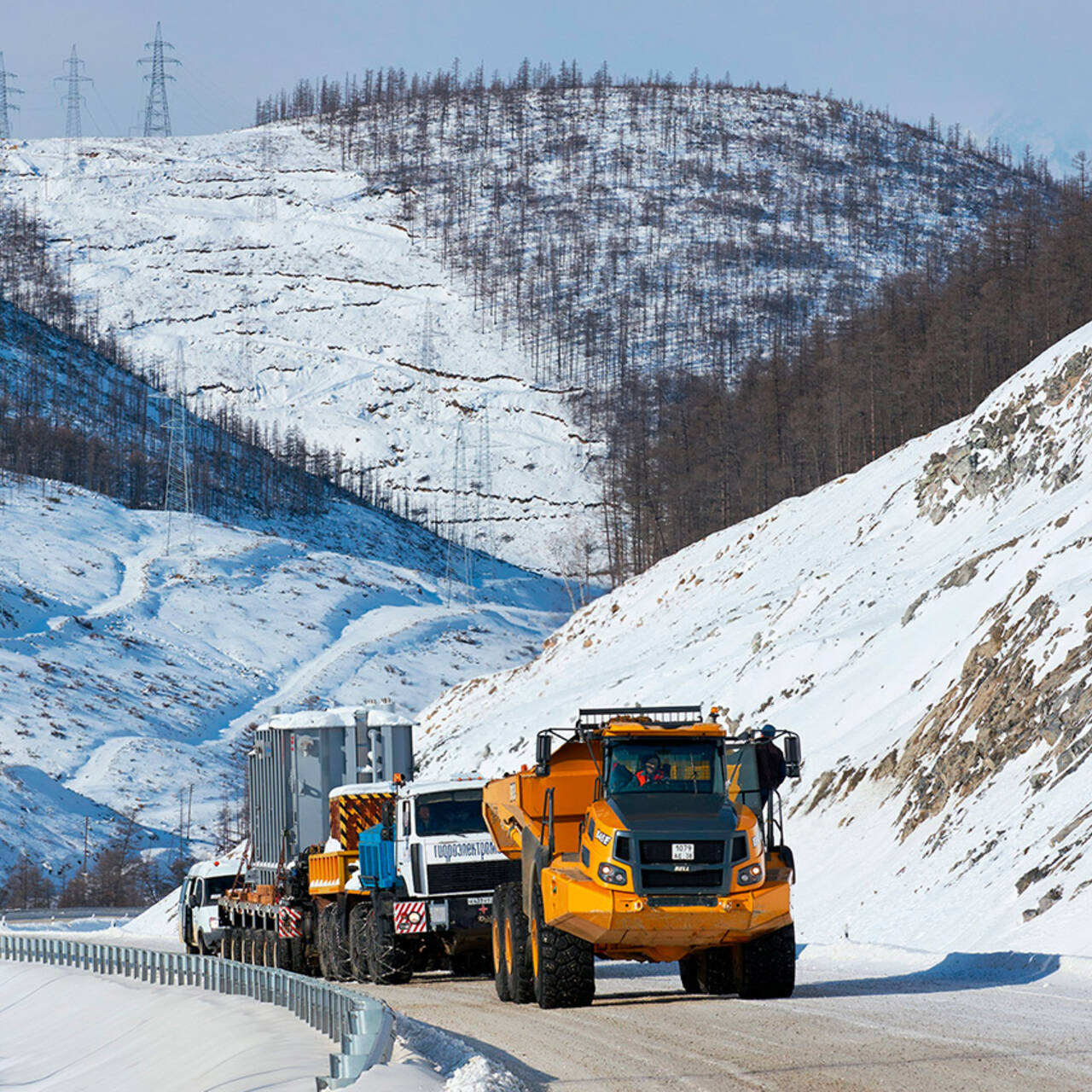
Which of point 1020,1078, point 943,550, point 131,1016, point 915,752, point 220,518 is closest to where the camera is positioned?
point 1020,1078

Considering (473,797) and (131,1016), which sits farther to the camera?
(473,797)

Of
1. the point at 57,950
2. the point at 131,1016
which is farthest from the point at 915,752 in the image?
the point at 57,950

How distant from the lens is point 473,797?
22984 mm

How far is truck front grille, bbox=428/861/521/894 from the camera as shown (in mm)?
22188

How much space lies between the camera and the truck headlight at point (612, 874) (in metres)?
15.2

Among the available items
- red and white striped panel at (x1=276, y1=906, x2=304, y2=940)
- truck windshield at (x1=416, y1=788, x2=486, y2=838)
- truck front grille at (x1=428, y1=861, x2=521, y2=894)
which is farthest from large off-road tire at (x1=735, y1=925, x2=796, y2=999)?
red and white striped panel at (x1=276, y1=906, x2=304, y2=940)

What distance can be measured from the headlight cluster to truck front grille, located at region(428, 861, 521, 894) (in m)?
7.03

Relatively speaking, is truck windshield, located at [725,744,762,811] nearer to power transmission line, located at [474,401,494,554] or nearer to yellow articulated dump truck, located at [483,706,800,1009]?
yellow articulated dump truck, located at [483,706,800,1009]

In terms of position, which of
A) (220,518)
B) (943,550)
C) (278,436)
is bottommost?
(943,550)

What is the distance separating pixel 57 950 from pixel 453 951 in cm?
1246

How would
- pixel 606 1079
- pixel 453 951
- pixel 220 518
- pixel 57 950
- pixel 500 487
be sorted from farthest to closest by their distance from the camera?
1. pixel 500 487
2. pixel 220 518
3. pixel 57 950
4. pixel 453 951
5. pixel 606 1079

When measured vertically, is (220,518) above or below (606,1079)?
above

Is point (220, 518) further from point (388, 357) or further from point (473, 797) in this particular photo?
point (473, 797)

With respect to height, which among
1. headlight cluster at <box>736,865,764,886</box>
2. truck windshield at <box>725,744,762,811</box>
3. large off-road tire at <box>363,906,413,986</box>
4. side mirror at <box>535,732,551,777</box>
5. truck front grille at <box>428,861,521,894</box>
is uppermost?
side mirror at <box>535,732,551,777</box>
